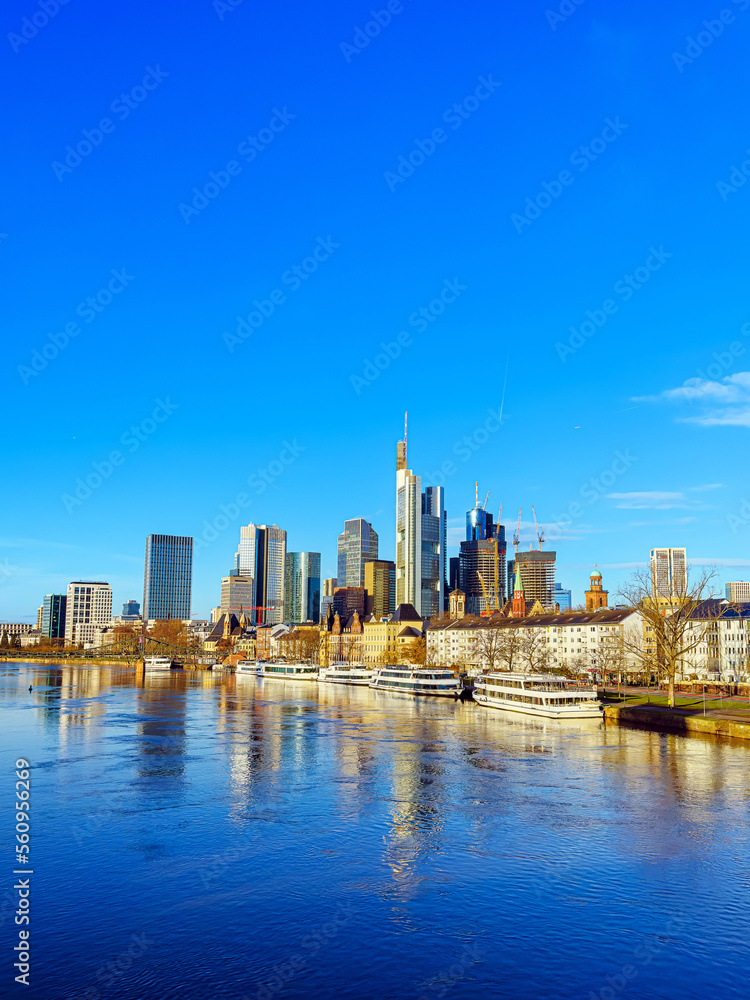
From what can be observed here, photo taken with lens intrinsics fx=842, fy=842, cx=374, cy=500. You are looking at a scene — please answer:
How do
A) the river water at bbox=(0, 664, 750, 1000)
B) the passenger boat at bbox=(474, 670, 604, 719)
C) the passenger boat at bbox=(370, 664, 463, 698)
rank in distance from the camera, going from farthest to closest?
the passenger boat at bbox=(370, 664, 463, 698), the passenger boat at bbox=(474, 670, 604, 719), the river water at bbox=(0, 664, 750, 1000)

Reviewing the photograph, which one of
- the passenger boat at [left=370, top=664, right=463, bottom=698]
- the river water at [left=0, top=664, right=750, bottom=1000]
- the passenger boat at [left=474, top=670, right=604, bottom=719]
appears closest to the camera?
the river water at [left=0, top=664, right=750, bottom=1000]

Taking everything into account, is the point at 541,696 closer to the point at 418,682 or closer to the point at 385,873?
the point at 418,682

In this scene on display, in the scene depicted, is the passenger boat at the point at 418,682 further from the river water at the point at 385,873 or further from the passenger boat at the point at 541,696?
the river water at the point at 385,873

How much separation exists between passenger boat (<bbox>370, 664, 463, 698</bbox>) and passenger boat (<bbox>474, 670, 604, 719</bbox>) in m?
15.7

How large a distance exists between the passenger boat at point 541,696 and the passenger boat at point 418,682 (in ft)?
51.6

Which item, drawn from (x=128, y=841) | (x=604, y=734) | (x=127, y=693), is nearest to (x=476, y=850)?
(x=128, y=841)

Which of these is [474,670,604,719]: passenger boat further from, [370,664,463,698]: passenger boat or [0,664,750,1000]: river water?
[0,664,750,1000]: river water

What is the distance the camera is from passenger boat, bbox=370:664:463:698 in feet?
550

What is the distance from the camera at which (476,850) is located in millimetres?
43406

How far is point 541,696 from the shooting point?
4633 inches

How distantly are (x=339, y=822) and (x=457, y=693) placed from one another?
117079 millimetres

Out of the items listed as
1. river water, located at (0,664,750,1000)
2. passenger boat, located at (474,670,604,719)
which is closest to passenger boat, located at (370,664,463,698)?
passenger boat, located at (474,670,604,719)

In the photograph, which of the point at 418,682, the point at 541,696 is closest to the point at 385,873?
the point at 541,696

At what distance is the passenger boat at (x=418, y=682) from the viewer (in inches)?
6599
